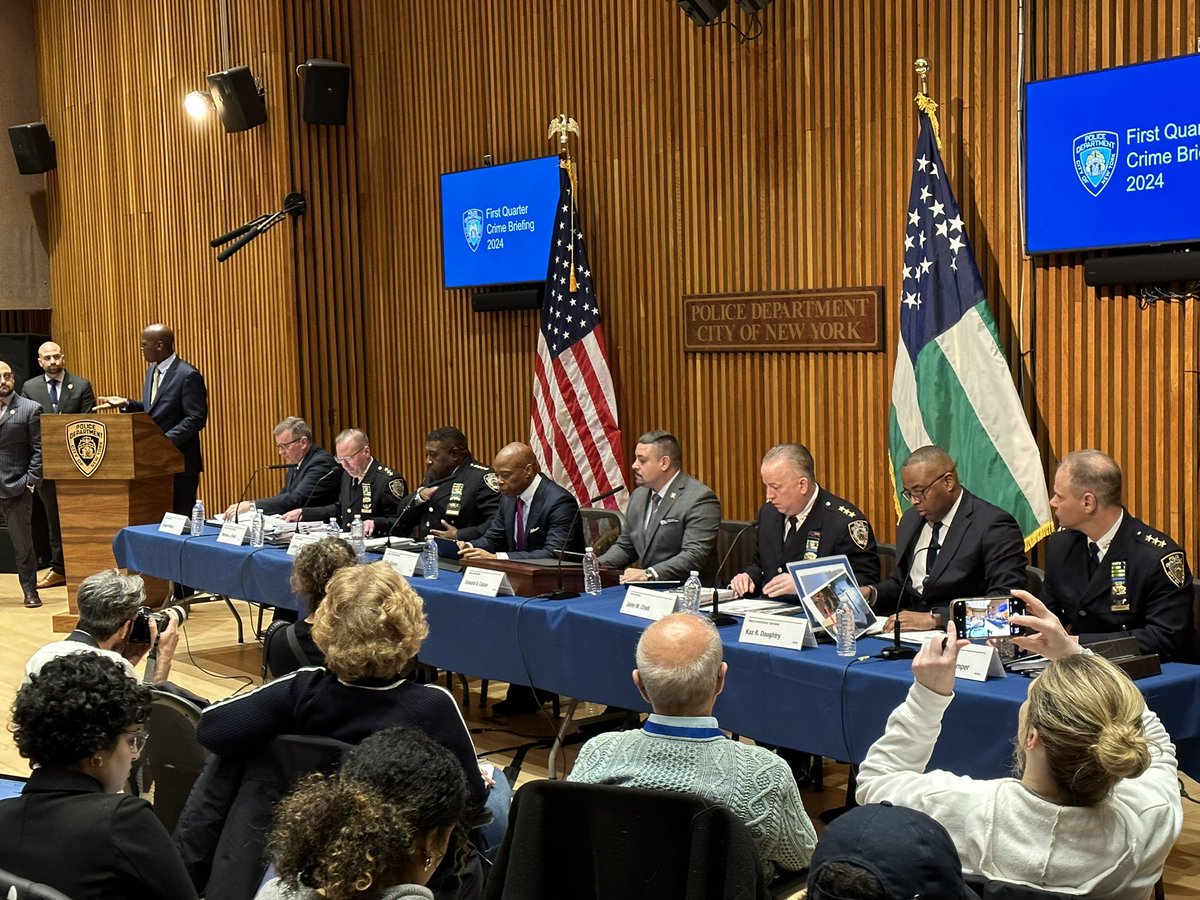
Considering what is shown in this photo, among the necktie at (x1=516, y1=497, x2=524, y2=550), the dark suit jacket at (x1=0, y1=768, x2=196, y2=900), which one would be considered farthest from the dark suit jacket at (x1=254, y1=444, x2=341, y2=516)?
the dark suit jacket at (x1=0, y1=768, x2=196, y2=900)

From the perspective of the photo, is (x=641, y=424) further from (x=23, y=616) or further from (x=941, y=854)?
(x=941, y=854)

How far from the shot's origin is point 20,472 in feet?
31.0

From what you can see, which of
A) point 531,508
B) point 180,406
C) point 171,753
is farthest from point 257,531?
point 171,753

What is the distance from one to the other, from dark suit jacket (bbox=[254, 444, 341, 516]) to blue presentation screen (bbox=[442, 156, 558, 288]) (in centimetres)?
159

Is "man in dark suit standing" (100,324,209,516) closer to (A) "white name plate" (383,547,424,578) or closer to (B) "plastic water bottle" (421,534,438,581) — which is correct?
(A) "white name plate" (383,547,424,578)

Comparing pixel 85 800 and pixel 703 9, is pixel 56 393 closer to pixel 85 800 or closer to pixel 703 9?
pixel 703 9

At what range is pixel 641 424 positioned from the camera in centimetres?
784

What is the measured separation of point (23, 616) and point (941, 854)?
827cm

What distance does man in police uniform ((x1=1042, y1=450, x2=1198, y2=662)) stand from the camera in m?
4.07

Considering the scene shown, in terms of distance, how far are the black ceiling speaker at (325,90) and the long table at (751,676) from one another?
13.3 ft

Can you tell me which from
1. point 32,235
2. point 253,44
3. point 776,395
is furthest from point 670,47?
point 32,235

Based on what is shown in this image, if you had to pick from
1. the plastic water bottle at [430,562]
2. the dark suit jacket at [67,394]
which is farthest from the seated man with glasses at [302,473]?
the dark suit jacket at [67,394]

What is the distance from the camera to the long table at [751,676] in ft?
11.5

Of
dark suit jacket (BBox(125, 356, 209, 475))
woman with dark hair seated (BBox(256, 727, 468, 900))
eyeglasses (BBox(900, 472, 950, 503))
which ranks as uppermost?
dark suit jacket (BBox(125, 356, 209, 475))
